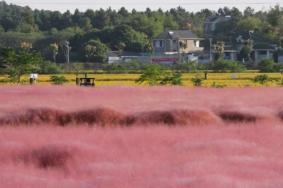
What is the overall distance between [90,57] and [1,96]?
72534 millimetres

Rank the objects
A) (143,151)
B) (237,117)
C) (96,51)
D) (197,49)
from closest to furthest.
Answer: (143,151) < (237,117) < (96,51) < (197,49)

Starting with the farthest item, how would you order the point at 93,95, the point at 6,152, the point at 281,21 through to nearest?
the point at 281,21 < the point at 93,95 < the point at 6,152

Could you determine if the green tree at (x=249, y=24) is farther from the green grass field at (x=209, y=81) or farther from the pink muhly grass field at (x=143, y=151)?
the pink muhly grass field at (x=143, y=151)

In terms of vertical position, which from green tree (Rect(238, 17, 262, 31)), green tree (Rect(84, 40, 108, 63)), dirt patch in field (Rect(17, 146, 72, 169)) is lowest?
green tree (Rect(84, 40, 108, 63))

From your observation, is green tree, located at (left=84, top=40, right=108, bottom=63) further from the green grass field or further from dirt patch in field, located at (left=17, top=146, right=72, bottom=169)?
dirt patch in field, located at (left=17, top=146, right=72, bottom=169)

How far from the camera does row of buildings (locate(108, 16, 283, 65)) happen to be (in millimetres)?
80500

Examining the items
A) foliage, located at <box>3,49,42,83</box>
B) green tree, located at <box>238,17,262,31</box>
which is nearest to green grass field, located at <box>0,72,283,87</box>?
foliage, located at <box>3,49,42,83</box>

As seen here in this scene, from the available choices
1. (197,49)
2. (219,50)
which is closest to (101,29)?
(197,49)

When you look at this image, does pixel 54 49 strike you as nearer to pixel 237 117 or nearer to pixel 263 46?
pixel 263 46

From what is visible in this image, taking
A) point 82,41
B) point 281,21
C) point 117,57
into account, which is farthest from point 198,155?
point 281,21

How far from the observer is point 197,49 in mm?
94500

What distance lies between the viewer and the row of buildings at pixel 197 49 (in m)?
80.5

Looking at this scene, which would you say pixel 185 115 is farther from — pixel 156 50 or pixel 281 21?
pixel 281 21

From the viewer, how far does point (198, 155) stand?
526 centimetres
